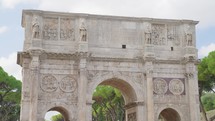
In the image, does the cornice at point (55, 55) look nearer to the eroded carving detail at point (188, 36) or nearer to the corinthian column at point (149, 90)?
the corinthian column at point (149, 90)

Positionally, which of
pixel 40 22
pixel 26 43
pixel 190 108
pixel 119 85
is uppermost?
pixel 40 22

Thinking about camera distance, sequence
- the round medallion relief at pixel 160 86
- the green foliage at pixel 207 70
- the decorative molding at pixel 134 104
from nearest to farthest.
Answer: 1. the decorative molding at pixel 134 104
2. the round medallion relief at pixel 160 86
3. the green foliage at pixel 207 70

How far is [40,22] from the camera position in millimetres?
18641

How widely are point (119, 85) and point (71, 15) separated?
207 inches

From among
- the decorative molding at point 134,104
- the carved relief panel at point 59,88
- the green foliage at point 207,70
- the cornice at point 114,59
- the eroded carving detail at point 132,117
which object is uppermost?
the green foliage at point 207,70

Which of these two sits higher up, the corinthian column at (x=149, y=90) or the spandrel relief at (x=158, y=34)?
the spandrel relief at (x=158, y=34)

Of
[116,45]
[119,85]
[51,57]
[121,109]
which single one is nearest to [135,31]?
[116,45]

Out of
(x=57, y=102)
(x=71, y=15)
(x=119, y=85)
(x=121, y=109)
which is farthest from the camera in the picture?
(x=121, y=109)

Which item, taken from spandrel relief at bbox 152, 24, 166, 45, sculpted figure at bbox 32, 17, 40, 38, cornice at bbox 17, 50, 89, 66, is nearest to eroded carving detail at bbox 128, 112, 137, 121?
spandrel relief at bbox 152, 24, 166, 45

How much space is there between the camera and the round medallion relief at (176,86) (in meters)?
19.6

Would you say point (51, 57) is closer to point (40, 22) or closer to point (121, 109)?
point (40, 22)

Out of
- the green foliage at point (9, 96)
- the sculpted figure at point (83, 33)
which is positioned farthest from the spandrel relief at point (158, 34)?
the green foliage at point (9, 96)

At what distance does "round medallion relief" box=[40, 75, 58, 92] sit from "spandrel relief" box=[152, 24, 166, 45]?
639 centimetres

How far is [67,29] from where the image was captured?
755 inches
